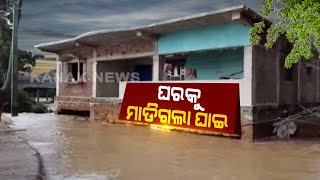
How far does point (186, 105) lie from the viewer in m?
13.1

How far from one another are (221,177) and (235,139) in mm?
5232

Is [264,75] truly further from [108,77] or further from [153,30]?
[108,77]

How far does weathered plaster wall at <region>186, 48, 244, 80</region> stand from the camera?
14.6 m

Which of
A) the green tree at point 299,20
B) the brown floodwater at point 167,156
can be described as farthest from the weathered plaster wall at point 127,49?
the green tree at point 299,20

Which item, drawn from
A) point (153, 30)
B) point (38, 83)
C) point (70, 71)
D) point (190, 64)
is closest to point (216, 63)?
point (190, 64)

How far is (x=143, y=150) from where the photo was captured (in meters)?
9.50

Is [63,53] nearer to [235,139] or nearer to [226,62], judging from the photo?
[226,62]

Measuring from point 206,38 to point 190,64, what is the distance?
3110 mm

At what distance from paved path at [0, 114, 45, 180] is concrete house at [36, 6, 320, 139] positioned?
6.58 m

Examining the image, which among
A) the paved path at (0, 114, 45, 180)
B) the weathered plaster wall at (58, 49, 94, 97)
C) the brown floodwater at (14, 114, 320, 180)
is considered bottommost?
the brown floodwater at (14, 114, 320, 180)

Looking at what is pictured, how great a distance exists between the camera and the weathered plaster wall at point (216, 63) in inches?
576

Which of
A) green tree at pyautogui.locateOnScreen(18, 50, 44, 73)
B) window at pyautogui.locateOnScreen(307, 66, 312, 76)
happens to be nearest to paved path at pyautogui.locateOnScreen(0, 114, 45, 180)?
window at pyautogui.locateOnScreen(307, 66, 312, 76)

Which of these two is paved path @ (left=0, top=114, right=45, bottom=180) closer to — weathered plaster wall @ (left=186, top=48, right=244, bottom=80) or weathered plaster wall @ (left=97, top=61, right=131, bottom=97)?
weathered plaster wall @ (left=186, top=48, right=244, bottom=80)

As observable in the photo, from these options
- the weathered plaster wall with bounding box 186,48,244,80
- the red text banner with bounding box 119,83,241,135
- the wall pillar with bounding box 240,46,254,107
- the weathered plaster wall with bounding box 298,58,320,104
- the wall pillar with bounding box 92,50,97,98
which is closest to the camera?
the wall pillar with bounding box 240,46,254,107
